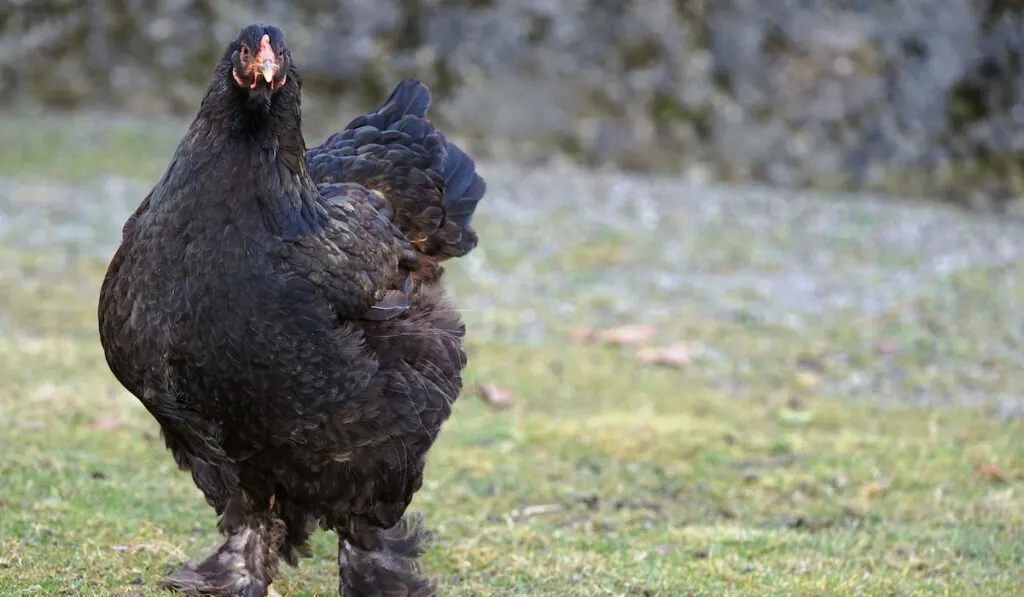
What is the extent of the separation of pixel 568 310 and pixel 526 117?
7.27 meters

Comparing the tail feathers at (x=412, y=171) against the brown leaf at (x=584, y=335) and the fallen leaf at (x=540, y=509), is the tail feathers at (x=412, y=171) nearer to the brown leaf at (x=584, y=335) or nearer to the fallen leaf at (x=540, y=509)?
the fallen leaf at (x=540, y=509)

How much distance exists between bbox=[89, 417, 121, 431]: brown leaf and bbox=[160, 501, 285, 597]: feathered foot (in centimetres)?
272

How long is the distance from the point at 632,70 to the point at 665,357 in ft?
29.3

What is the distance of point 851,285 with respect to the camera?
12.8 meters

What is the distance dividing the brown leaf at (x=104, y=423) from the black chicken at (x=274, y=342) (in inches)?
109

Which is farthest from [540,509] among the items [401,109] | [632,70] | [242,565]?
[632,70]

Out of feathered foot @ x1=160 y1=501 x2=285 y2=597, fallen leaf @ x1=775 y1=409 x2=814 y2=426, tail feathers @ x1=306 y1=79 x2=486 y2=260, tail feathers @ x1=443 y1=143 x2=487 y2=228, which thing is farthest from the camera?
fallen leaf @ x1=775 y1=409 x2=814 y2=426

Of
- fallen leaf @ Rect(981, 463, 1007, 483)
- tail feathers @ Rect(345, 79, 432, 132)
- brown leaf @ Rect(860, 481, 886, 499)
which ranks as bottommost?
fallen leaf @ Rect(981, 463, 1007, 483)

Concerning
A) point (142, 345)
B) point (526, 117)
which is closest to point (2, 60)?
point (526, 117)

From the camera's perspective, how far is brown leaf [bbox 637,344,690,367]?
33.0ft

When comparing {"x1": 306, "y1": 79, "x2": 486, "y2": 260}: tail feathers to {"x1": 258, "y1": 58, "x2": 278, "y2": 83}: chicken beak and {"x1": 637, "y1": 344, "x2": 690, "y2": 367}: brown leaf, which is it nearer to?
{"x1": 258, "y1": 58, "x2": 278, "y2": 83}: chicken beak

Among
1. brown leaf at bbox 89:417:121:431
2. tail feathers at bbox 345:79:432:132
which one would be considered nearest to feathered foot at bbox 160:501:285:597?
tail feathers at bbox 345:79:432:132

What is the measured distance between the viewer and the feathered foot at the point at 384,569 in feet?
17.6

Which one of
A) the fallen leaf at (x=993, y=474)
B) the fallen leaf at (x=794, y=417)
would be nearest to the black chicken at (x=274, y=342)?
the fallen leaf at (x=993, y=474)
